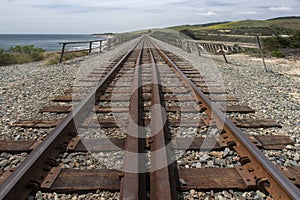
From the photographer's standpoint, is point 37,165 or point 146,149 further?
point 146,149

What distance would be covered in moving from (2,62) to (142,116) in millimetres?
13737

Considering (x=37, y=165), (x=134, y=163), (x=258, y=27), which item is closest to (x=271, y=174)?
(x=134, y=163)

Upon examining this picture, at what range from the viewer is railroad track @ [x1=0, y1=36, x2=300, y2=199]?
2.31 metres

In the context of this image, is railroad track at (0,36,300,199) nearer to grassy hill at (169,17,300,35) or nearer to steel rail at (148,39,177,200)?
steel rail at (148,39,177,200)

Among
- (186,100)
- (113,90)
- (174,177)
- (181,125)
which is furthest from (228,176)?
(113,90)

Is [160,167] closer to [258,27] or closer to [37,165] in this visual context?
[37,165]

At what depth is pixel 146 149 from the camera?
3.01 meters

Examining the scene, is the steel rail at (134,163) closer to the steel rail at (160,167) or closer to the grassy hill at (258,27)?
the steel rail at (160,167)

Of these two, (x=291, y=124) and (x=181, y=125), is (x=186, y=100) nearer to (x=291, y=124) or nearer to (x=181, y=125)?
(x=181, y=125)

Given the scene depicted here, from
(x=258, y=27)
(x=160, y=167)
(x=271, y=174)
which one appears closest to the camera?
(x=271, y=174)

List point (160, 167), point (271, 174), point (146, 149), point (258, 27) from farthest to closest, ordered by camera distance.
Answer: point (258, 27), point (146, 149), point (160, 167), point (271, 174)

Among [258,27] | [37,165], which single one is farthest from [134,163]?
[258,27]

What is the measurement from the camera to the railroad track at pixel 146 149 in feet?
7.59

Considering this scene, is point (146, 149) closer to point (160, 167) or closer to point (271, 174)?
point (160, 167)
